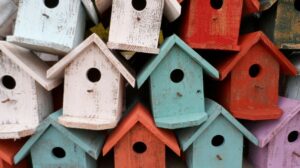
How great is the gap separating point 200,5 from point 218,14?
0.11m

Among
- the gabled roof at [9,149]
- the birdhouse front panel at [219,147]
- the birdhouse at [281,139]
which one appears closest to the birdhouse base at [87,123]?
the gabled roof at [9,149]

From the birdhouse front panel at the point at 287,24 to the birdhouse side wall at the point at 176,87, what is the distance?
498 mm

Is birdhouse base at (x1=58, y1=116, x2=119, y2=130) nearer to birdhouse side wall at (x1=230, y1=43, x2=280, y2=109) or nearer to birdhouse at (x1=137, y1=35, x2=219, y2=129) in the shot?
birdhouse at (x1=137, y1=35, x2=219, y2=129)

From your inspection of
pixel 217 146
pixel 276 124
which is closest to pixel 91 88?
pixel 217 146

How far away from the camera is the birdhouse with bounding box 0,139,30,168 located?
4.55 feet

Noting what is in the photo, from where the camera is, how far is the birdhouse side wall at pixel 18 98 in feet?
4.55

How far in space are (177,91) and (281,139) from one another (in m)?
0.66

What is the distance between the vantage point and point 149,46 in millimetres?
1343

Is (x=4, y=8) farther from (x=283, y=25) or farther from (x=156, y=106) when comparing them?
(x=283, y=25)

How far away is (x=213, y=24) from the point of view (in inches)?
56.1

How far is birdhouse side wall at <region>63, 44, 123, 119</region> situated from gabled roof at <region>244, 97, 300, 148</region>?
81 centimetres

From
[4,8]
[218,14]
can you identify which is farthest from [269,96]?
[4,8]

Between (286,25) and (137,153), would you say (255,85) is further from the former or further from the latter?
(137,153)

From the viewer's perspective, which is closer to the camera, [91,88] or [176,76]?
[91,88]
